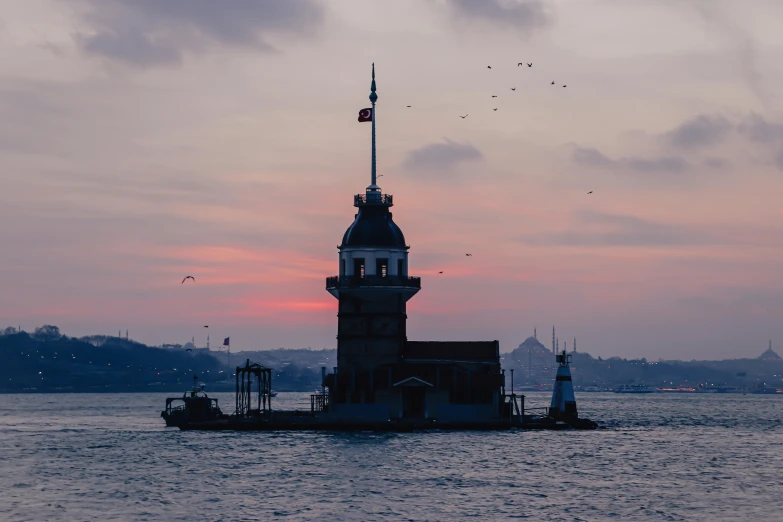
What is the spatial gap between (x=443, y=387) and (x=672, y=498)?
36.0 meters

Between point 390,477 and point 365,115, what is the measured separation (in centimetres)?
4123

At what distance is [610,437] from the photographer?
10688 cm

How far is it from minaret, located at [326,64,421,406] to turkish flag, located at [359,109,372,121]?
7.59 meters

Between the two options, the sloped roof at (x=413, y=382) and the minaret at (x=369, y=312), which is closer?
the sloped roof at (x=413, y=382)

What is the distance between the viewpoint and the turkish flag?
105000mm

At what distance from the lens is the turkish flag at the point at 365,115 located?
105 metres

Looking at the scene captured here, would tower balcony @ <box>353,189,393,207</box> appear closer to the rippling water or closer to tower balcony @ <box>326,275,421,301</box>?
tower balcony @ <box>326,275,421,301</box>

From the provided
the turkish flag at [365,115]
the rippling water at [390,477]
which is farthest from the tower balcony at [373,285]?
the turkish flag at [365,115]

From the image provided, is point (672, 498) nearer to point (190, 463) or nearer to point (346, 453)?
point (346, 453)

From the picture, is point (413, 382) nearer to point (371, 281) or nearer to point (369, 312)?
point (369, 312)

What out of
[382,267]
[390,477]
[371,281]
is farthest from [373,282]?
[390,477]

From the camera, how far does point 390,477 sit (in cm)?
7225

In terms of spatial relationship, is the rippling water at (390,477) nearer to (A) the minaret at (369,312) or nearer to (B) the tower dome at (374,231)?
(A) the minaret at (369,312)

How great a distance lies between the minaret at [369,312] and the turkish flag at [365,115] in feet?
24.9
